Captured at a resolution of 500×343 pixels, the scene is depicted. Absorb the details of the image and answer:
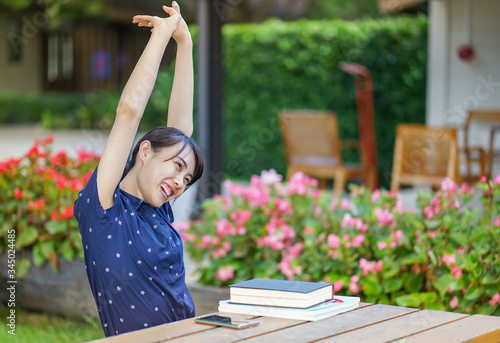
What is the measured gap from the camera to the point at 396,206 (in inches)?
134

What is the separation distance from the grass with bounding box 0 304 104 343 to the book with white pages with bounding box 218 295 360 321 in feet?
5.92

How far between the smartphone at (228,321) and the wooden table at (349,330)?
0.04 feet

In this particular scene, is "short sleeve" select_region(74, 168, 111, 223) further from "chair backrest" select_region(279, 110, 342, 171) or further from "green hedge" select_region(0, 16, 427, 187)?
"green hedge" select_region(0, 16, 427, 187)

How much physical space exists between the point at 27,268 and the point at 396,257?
1880mm

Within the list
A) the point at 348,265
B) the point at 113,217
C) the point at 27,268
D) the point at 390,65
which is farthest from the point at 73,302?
the point at 390,65

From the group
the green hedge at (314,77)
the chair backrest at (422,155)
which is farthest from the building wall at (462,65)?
the green hedge at (314,77)

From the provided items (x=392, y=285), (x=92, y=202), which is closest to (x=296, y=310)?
(x=92, y=202)

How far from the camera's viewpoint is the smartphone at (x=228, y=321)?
1674 mm

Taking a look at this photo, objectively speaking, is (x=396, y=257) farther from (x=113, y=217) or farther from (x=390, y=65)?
(x=390, y=65)

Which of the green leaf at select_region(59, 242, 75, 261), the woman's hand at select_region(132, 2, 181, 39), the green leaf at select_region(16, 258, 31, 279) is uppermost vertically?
the woman's hand at select_region(132, 2, 181, 39)

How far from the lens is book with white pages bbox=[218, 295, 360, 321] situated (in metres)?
1.75

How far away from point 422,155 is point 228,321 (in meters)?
4.10

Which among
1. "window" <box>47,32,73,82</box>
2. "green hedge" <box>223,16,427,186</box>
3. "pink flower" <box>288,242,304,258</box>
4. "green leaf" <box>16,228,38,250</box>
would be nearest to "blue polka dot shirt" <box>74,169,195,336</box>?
"pink flower" <box>288,242,304,258</box>

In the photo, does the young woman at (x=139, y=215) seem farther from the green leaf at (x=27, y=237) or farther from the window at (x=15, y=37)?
the window at (x=15, y=37)
